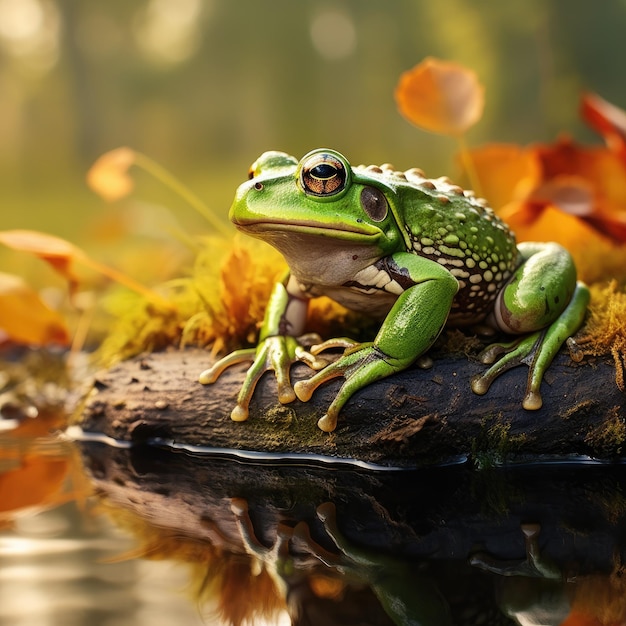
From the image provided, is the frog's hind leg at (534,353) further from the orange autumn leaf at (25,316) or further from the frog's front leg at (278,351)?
the orange autumn leaf at (25,316)

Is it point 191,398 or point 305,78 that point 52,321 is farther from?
point 305,78

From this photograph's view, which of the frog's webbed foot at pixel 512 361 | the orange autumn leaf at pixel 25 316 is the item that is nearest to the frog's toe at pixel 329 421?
the frog's webbed foot at pixel 512 361

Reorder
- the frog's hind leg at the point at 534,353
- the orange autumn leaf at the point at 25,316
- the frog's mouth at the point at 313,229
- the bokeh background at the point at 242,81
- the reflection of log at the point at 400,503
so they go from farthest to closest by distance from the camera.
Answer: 1. the bokeh background at the point at 242,81
2. the orange autumn leaf at the point at 25,316
3. the frog's hind leg at the point at 534,353
4. the frog's mouth at the point at 313,229
5. the reflection of log at the point at 400,503

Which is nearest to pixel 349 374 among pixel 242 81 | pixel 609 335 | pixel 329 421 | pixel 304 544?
pixel 329 421

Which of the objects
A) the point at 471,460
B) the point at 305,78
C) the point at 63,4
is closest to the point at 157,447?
the point at 471,460

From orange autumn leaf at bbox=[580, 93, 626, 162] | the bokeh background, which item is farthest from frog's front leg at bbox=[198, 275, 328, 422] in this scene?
the bokeh background

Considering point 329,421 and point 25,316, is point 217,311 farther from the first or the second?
point 25,316

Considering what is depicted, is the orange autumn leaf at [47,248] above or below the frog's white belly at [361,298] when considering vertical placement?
above
